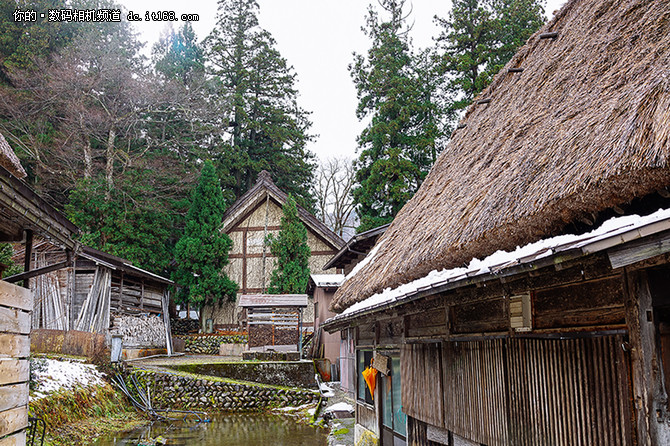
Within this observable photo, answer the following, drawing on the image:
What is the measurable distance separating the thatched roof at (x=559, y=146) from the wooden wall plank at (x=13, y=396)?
4.56 metres

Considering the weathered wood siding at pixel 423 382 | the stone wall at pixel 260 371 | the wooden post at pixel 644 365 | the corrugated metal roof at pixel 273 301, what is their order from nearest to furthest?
the wooden post at pixel 644 365 → the weathered wood siding at pixel 423 382 → the stone wall at pixel 260 371 → the corrugated metal roof at pixel 273 301

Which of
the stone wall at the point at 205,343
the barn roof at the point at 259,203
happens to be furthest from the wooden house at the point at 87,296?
the barn roof at the point at 259,203

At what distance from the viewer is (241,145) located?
37.0m

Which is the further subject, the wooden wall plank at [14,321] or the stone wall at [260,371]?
the stone wall at [260,371]

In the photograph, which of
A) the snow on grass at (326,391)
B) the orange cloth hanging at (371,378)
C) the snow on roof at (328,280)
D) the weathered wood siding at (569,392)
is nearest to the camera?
the weathered wood siding at (569,392)

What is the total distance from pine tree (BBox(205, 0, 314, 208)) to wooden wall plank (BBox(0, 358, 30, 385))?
2931cm

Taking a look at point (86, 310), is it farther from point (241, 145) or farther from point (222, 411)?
point (241, 145)

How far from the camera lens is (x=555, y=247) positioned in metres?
3.34

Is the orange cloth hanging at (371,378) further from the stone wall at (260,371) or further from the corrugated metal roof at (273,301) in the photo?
the corrugated metal roof at (273,301)

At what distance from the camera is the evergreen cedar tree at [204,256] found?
2612 cm

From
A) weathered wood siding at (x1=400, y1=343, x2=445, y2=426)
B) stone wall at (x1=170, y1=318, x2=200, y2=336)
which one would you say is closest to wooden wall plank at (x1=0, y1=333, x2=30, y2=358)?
weathered wood siding at (x1=400, y1=343, x2=445, y2=426)

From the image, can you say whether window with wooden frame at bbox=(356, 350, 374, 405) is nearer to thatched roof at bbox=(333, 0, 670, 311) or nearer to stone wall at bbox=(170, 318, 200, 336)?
thatched roof at bbox=(333, 0, 670, 311)

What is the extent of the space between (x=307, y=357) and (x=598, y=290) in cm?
1968

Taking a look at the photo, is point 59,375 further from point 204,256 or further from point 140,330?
point 204,256
